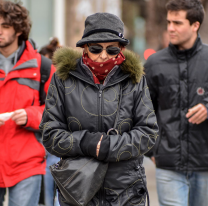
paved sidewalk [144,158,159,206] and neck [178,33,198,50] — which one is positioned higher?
neck [178,33,198,50]

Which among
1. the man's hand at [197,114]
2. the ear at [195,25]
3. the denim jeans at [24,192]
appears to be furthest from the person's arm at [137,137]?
the ear at [195,25]

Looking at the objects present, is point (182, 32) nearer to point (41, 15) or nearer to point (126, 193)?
point (126, 193)

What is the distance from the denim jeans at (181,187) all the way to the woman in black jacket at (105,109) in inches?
35.4

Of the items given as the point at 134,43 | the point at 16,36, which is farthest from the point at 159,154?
the point at 134,43

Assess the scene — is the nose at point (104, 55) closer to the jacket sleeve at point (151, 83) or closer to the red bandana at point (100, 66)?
the red bandana at point (100, 66)

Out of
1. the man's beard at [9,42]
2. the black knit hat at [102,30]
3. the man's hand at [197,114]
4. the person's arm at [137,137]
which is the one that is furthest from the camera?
the man's beard at [9,42]

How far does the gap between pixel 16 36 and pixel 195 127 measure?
1.80 meters

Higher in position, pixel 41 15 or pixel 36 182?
pixel 41 15

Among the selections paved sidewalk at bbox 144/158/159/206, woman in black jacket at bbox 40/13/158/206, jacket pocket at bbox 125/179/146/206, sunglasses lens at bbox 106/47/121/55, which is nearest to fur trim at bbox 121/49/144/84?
woman in black jacket at bbox 40/13/158/206

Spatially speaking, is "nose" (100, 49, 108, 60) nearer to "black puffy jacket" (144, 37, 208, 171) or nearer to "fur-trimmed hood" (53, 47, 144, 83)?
"fur-trimmed hood" (53, 47, 144, 83)

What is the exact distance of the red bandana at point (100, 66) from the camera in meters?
2.84

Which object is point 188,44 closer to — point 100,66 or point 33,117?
point 100,66

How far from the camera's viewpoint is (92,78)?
2.87m

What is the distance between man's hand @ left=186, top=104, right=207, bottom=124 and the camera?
352 cm
